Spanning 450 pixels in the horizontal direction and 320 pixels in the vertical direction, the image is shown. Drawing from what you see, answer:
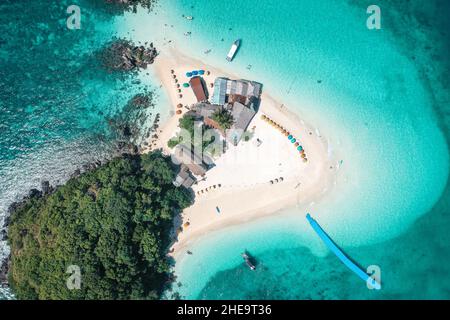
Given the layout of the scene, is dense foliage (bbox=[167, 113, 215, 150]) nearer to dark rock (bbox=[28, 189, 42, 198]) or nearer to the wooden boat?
the wooden boat

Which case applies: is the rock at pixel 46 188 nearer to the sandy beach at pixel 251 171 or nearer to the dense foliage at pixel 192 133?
the sandy beach at pixel 251 171

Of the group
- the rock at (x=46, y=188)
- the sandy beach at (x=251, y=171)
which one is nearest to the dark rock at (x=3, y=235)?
the rock at (x=46, y=188)

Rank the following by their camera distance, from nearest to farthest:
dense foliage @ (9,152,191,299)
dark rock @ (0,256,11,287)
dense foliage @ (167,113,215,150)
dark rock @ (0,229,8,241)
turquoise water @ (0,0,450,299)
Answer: dense foliage @ (9,152,191,299) → dense foliage @ (167,113,215,150) → dark rock @ (0,256,11,287) → dark rock @ (0,229,8,241) → turquoise water @ (0,0,450,299)

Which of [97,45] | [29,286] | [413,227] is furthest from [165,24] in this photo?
[413,227]

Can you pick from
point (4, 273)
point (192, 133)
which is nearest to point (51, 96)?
point (192, 133)

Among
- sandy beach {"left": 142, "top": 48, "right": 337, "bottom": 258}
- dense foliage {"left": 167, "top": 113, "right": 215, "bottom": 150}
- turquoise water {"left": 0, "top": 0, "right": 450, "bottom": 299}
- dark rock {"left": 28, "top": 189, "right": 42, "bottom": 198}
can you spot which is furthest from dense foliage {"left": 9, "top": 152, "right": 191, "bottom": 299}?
turquoise water {"left": 0, "top": 0, "right": 450, "bottom": 299}
